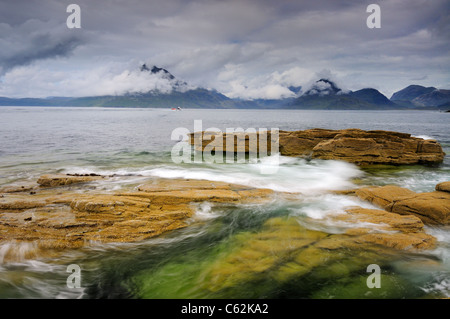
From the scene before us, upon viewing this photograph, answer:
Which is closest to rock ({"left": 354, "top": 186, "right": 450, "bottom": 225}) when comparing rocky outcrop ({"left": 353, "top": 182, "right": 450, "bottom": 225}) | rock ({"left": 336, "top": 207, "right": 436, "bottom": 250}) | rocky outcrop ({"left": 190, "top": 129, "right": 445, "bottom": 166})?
rocky outcrop ({"left": 353, "top": 182, "right": 450, "bottom": 225})

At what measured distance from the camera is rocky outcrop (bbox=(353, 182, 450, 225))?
949 cm

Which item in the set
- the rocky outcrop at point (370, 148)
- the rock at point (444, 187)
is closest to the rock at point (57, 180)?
the rock at point (444, 187)

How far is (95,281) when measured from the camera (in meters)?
6.60

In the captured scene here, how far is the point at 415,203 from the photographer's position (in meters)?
10.0

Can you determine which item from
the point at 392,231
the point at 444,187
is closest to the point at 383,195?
the point at 444,187

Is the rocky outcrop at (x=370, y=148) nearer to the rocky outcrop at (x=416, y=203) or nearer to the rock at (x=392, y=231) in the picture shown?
the rocky outcrop at (x=416, y=203)

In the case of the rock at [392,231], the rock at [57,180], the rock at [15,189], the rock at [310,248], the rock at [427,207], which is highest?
the rock at [57,180]

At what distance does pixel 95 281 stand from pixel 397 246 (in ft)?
30.3

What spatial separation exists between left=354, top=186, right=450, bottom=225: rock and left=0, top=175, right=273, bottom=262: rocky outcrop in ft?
20.2

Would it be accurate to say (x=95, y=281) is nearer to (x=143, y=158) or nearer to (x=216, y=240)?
(x=216, y=240)

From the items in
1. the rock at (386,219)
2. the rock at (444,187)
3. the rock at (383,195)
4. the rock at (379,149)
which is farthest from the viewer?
the rock at (379,149)

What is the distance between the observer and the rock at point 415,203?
9492 millimetres
